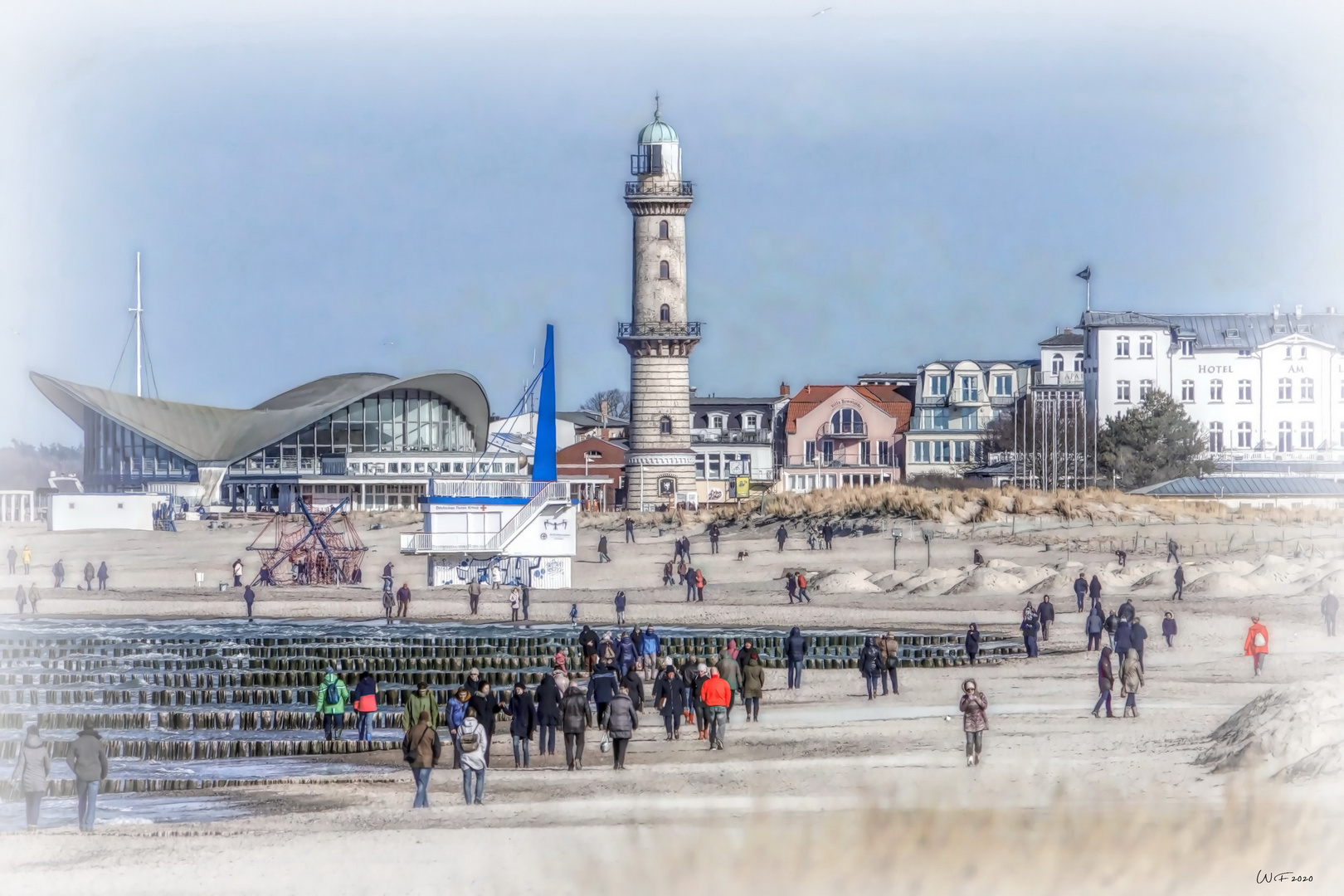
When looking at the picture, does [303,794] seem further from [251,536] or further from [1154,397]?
[1154,397]

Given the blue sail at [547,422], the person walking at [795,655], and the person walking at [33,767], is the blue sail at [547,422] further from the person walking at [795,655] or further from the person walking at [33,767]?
the person walking at [33,767]

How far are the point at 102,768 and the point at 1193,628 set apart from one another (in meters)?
26.7

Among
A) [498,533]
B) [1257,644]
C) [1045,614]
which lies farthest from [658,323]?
[1257,644]

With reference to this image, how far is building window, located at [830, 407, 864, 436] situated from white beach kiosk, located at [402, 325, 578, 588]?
45176 mm

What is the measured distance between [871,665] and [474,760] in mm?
11700

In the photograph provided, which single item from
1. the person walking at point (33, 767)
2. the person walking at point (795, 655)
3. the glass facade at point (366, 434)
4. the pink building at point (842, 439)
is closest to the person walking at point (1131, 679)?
the person walking at point (795, 655)

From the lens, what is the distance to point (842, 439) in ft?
334

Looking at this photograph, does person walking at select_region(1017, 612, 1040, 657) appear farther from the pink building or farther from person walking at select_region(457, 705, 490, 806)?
the pink building

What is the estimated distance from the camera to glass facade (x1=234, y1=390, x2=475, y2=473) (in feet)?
326

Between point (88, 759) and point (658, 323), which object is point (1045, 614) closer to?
point (88, 759)

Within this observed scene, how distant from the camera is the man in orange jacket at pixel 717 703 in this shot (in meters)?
26.3

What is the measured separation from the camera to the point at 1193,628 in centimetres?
4162

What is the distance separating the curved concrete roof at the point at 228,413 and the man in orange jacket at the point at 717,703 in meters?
73.9

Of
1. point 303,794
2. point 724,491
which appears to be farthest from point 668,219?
point 303,794
